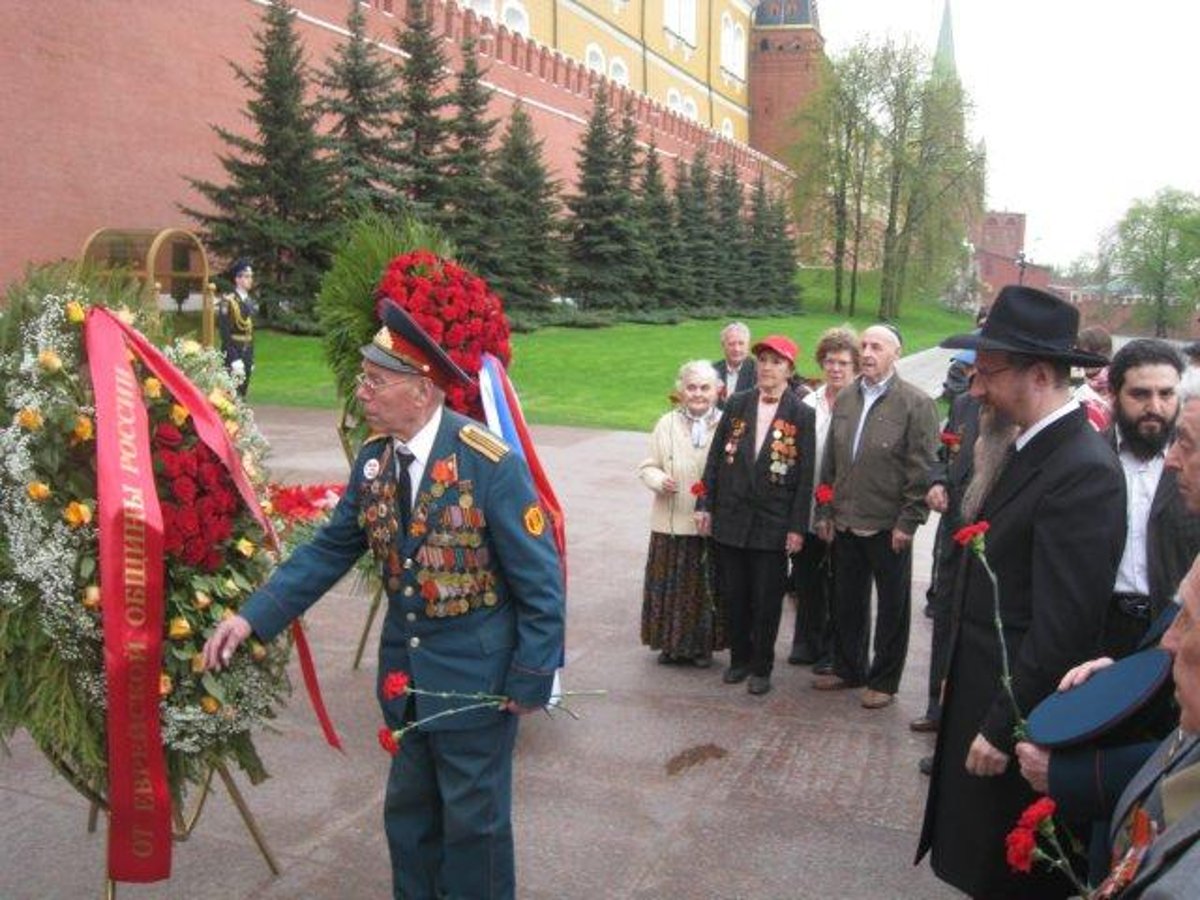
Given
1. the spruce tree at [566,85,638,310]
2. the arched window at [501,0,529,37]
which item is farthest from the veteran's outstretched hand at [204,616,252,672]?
the arched window at [501,0,529,37]

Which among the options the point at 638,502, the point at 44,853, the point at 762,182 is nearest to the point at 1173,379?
the point at 44,853

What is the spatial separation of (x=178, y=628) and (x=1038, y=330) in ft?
8.13

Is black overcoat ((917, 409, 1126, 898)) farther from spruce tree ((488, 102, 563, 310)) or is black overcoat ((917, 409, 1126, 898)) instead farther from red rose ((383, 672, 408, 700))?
spruce tree ((488, 102, 563, 310))

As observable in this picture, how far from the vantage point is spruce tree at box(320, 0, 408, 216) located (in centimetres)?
2589

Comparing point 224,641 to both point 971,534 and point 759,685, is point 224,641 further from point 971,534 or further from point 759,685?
point 759,685

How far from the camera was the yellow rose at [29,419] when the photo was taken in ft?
9.63

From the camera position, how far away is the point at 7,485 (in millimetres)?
3000

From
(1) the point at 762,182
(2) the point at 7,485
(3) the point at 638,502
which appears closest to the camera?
(2) the point at 7,485

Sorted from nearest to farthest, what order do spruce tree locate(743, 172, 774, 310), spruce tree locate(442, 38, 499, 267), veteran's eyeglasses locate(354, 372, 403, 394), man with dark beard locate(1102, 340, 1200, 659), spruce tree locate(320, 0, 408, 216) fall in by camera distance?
veteran's eyeglasses locate(354, 372, 403, 394) < man with dark beard locate(1102, 340, 1200, 659) < spruce tree locate(320, 0, 408, 216) < spruce tree locate(442, 38, 499, 267) < spruce tree locate(743, 172, 774, 310)

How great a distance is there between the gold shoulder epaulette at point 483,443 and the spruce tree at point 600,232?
109 ft

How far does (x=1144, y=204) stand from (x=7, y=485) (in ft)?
294

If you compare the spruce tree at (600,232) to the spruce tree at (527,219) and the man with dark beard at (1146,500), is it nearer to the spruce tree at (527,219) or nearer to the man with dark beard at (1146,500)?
the spruce tree at (527,219)

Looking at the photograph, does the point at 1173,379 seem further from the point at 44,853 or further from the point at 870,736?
the point at 44,853

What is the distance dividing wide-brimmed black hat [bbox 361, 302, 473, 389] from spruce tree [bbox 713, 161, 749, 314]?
4295 centimetres
